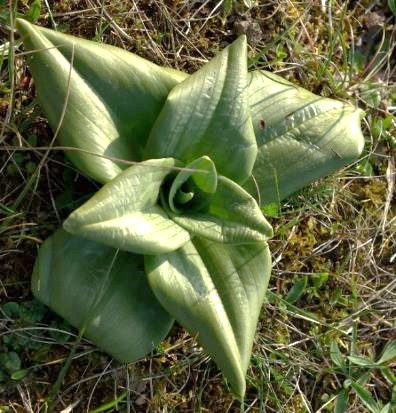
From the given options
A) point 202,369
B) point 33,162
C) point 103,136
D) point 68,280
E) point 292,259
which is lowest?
point 202,369

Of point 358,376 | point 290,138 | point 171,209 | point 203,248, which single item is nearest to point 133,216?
point 171,209

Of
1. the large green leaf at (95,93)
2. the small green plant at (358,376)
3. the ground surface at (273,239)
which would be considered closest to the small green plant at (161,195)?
the large green leaf at (95,93)

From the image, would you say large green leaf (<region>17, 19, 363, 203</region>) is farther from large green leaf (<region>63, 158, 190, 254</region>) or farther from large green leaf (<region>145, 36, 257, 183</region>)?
large green leaf (<region>63, 158, 190, 254</region>)

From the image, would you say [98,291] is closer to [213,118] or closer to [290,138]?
[213,118]

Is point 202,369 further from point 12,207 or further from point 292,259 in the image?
point 12,207

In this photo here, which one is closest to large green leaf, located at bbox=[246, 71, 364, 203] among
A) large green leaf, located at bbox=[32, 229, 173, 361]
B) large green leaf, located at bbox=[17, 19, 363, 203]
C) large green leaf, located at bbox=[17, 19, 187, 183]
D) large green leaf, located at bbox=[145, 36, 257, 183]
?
Answer: large green leaf, located at bbox=[17, 19, 363, 203]

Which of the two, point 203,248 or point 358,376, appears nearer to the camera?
point 203,248

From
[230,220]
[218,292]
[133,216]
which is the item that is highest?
[133,216]

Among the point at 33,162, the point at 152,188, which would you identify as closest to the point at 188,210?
the point at 152,188
